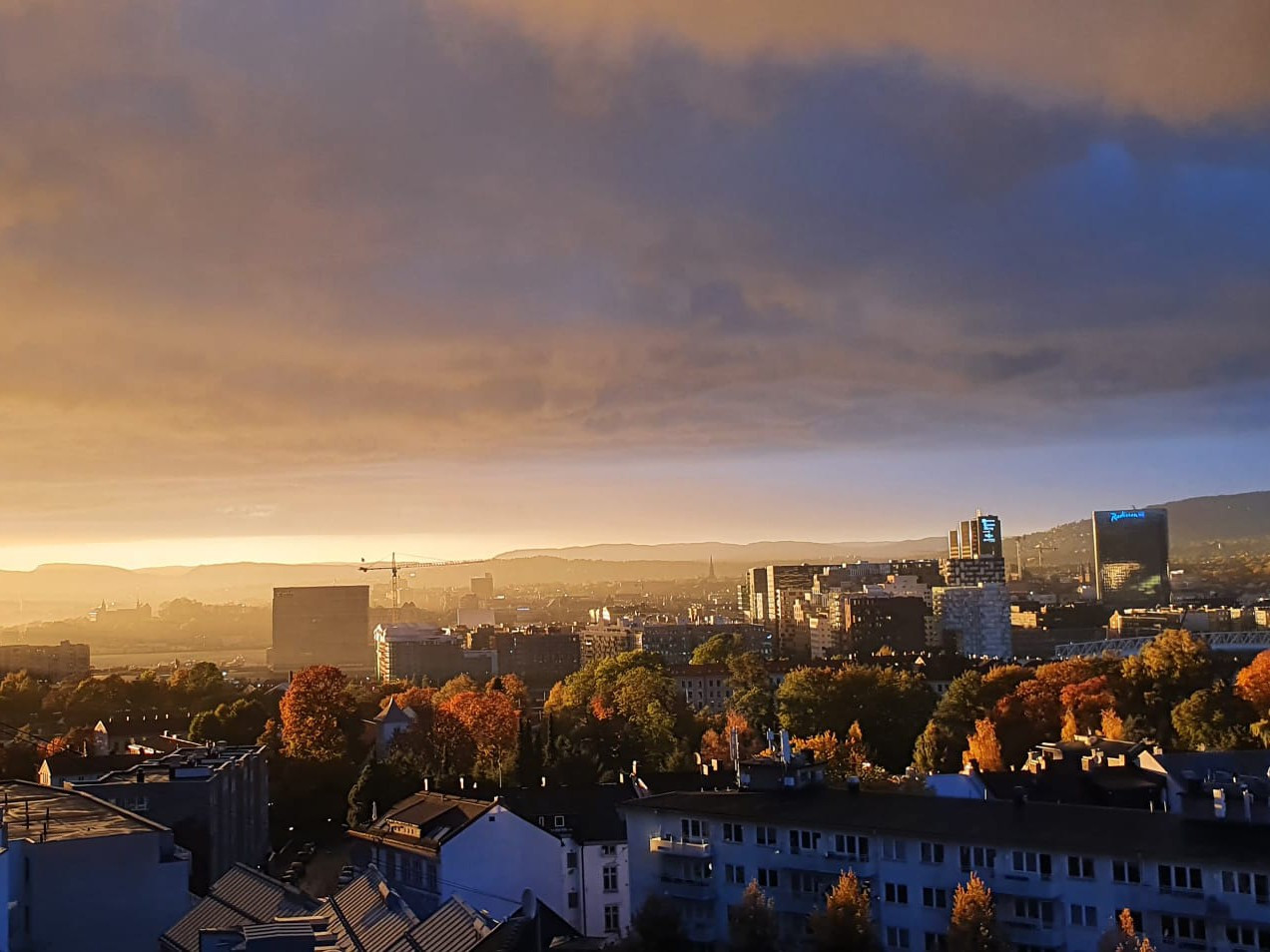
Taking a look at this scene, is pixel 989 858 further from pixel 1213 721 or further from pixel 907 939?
pixel 1213 721

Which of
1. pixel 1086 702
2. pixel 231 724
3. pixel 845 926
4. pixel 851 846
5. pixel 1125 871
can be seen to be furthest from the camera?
pixel 231 724

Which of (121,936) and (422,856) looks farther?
(422,856)

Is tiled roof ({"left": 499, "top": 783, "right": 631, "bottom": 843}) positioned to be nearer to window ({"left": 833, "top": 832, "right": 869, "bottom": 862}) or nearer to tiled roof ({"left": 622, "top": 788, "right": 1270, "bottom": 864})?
tiled roof ({"left": 622, "top": 788, "right": 1270, "bottom": 864})

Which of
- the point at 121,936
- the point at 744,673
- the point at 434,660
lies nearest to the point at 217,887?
the point at 121,936

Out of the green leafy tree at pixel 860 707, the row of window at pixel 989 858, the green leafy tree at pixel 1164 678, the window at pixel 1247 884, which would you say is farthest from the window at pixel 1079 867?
the green leafy tree at pixel 1164 678

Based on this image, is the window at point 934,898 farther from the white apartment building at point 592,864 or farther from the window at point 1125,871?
the white apartment building at point 592,864

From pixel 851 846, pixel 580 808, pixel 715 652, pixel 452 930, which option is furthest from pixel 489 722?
pixel 715 652

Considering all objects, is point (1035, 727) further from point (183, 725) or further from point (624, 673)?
point (183, 725)
